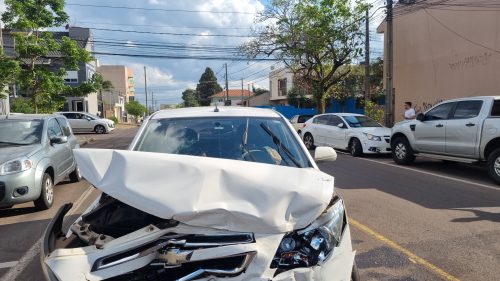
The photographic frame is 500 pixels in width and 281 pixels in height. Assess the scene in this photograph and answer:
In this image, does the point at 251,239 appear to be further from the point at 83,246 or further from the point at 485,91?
the point at 485,91

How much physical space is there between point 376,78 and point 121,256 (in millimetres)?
39616

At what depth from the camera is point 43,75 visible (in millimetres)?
17891

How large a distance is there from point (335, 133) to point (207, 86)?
10520cm

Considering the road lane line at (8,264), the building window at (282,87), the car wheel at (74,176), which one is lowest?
the road lane line at (8,264)

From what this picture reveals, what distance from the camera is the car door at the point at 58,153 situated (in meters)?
8.14

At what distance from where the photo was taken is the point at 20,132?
8070mm

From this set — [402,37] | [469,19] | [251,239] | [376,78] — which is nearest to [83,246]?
[251,239]

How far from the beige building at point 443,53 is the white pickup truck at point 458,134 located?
744 centimetres

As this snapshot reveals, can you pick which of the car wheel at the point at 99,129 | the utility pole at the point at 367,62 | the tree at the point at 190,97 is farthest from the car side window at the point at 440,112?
the tree at the point at 190,97

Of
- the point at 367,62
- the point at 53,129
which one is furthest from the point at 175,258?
the point at 367,62

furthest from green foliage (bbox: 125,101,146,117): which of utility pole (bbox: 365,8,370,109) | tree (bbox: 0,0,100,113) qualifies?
utility pole (bbox: 365,8,370,109)

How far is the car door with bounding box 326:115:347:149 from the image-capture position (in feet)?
50.7

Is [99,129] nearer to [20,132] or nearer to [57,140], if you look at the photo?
[20,132]

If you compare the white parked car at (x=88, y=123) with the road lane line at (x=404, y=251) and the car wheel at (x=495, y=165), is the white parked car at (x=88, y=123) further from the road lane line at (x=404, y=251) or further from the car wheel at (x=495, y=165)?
the road lane line at (x=404, y=251)
